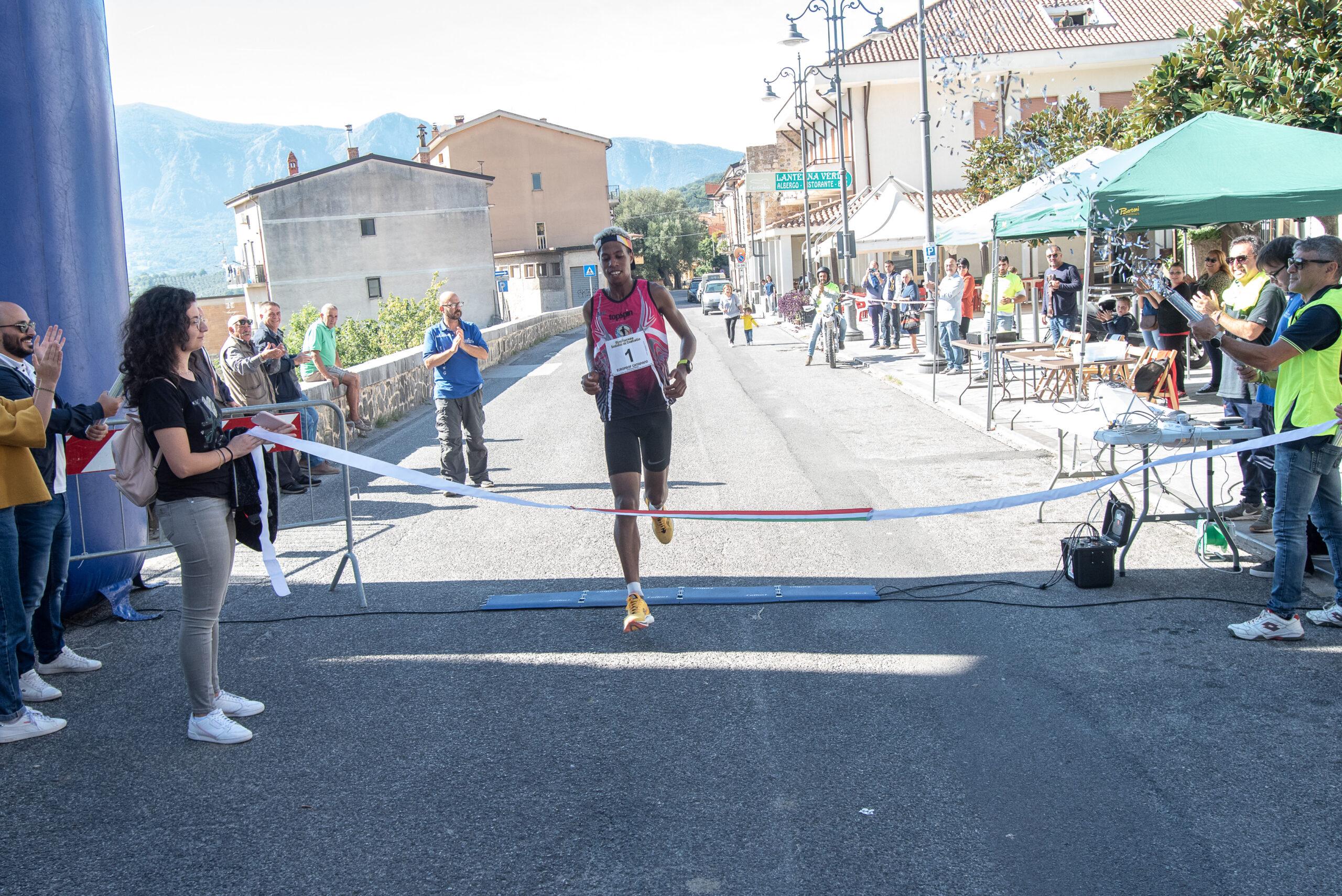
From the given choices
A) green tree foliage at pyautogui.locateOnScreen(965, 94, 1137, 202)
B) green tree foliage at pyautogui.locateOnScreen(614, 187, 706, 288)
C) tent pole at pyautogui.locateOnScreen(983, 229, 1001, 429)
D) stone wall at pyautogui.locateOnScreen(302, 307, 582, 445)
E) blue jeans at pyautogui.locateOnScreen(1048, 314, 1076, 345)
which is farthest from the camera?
green tree foliage at pyautogui.locateOnScreen(614, 187, 706, 288)

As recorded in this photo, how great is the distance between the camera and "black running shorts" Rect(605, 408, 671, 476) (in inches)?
225

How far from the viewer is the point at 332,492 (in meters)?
10.4

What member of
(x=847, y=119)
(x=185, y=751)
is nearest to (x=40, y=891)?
(x=185, y=751)

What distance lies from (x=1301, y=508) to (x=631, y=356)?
3.29m

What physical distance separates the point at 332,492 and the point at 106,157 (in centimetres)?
419

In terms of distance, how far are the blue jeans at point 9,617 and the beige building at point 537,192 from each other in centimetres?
6621


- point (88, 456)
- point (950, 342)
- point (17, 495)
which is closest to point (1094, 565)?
point (17, 495)

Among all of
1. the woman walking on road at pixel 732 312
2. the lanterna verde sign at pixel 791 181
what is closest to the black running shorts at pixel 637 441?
the lanterna verde sign at pixel 791 181

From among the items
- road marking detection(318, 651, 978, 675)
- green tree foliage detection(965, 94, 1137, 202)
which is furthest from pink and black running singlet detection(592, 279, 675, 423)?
green tree foliage detection(965, 94, 1137, 202)

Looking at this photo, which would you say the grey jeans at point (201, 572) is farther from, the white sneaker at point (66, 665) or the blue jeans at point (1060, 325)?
the blue jeans at point (1060, 325)

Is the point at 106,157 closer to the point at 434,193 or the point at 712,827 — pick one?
the point at 712,827

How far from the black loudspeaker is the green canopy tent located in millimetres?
4923

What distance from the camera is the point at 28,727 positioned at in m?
4.59

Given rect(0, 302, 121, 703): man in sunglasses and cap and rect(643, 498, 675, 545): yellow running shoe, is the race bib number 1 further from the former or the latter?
rect(0, 302, 121, 703): man in sunglasses and cap
